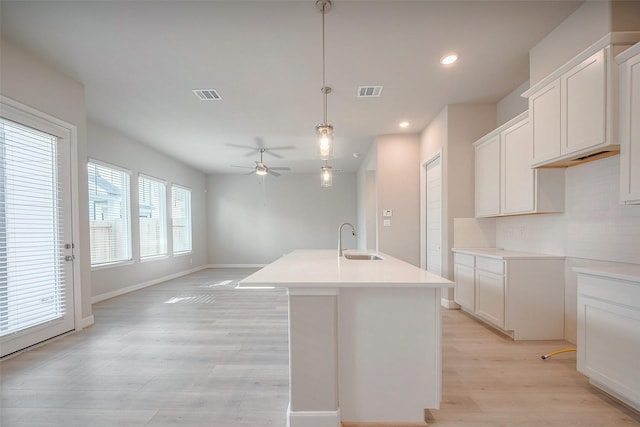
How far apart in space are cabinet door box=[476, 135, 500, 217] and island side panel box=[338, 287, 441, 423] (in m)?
2.32

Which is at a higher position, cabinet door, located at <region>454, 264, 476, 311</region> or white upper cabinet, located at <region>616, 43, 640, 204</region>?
white upper cabinet, located at <region>616, 43, 640, 204</region>

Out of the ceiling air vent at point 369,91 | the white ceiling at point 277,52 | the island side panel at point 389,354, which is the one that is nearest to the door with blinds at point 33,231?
the white ceiling at point 277,52

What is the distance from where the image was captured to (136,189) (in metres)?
5.33

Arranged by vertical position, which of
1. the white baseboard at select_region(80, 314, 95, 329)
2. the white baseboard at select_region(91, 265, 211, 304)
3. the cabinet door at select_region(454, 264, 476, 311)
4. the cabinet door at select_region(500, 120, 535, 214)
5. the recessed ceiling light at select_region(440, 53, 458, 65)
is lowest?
the white baseboard at select_region(91, 265, 211, 304)

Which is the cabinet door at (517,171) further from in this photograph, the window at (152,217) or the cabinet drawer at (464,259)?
the window at (152,217)

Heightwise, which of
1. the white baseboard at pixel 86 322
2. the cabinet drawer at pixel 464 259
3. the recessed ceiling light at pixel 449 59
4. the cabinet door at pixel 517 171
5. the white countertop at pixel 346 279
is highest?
the recessed ceiling light at pixel 449 59

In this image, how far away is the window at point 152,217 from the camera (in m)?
5.58

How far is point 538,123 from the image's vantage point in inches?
98.6

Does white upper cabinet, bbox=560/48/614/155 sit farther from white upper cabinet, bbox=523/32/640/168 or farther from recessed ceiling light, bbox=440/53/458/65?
recessed ceiling light, bbox=440/53/458/65

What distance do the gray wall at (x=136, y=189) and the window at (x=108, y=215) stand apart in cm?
13

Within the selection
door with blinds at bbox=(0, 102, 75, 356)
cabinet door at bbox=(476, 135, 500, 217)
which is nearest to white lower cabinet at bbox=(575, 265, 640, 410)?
cabinet door at bbox=(476, 135, 500, 217)

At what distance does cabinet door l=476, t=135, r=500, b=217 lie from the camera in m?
3.27

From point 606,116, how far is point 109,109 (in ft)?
18.2

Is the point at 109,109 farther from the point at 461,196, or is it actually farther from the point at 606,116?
the point at 606,116
